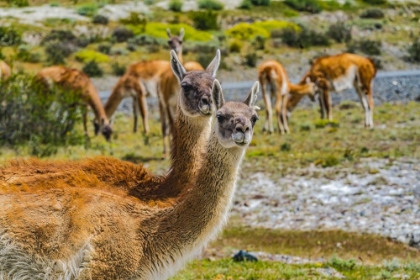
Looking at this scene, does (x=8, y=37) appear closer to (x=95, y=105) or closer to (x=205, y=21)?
(x=95, y=105)

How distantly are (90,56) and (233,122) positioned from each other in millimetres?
39351

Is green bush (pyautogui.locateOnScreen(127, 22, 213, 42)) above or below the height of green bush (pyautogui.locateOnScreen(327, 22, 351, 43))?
below

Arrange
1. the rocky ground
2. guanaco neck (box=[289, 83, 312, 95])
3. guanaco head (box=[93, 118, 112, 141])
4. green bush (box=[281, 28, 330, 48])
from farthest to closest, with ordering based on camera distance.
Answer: green bush (box=[281, 28, 330, 48]) → guanaco neck (box=[289, 83, 312, 95]) → guanaco head (box=[93, 118, 112, 141]) → the rocky ground

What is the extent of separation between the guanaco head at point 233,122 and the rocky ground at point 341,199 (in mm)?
5613

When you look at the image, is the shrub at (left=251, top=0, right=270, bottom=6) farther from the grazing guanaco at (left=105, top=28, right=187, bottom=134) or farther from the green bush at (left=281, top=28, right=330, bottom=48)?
the grazing guanaco at (left=105, top=28, right=187, bottom=134)

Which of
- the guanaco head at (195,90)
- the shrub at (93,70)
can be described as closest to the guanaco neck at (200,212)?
the guanaco head at (195,90)

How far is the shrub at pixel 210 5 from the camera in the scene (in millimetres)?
66500

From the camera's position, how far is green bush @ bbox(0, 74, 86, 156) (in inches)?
698

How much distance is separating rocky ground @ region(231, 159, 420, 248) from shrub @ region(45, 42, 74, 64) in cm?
2883

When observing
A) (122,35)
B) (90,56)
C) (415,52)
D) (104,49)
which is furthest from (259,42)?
(90,56)

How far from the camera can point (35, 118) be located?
18.3 m

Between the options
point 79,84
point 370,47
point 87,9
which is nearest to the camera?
point 79,84

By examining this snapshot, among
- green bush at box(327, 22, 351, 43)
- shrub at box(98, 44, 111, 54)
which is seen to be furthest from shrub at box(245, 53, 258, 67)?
green bush at box(327, 22, 351, 43)

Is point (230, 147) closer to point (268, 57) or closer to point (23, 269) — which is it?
point (23, 269)
